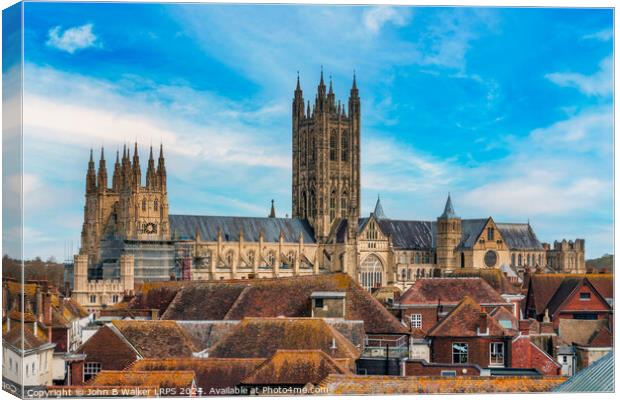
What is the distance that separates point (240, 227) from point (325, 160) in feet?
46.9

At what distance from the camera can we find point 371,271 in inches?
4786

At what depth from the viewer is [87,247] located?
311ft

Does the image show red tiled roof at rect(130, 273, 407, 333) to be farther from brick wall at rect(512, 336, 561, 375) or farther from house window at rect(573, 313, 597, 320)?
house window at rect(573, 313, 597, 320)

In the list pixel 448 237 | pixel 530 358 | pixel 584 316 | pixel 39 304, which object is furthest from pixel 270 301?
pixel 448 237

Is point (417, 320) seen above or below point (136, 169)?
below

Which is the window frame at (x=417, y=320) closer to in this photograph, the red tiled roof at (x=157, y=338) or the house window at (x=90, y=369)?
the red tiled roof at (x=157, y=338)

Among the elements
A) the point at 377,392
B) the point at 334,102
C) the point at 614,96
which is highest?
the point at 334,102

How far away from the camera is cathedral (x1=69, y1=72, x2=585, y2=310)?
108m

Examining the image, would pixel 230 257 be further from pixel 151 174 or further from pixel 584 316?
pixel 584 316

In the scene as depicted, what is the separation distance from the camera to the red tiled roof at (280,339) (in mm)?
35812

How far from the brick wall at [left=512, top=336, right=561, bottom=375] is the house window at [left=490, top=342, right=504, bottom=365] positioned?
1.43 feet

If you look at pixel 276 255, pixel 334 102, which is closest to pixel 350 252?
pixel 276 255

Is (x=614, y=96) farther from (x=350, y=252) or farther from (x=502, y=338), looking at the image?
(x=350, y=252)

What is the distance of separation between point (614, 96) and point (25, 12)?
16606 millimetres
